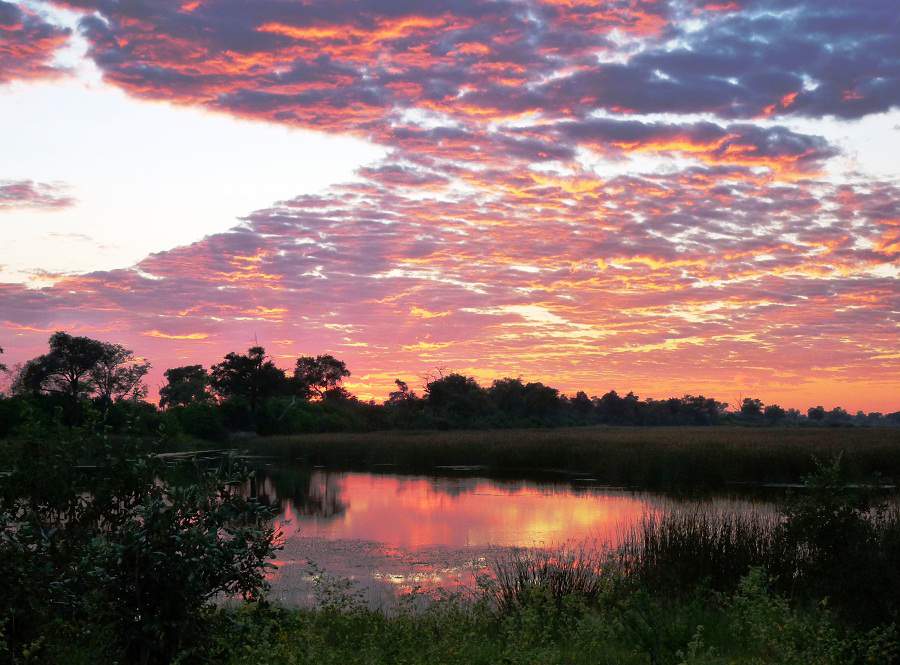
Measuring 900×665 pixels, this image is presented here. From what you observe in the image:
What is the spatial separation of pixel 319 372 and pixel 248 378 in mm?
26728

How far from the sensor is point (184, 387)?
98750mm

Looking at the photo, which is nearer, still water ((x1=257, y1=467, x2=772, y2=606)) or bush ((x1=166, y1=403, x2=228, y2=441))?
still water ((x1=257, y1=467, x2=772, y2=606))

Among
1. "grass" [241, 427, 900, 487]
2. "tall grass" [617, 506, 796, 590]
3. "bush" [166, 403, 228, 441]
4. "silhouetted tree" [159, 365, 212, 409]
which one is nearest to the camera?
"tall grass" [617, 506, 796, 590]

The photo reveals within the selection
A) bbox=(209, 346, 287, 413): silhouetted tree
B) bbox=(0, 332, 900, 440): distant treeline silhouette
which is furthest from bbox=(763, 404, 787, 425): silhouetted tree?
bbox=(209, 346, 287, 413): silhouetted tree

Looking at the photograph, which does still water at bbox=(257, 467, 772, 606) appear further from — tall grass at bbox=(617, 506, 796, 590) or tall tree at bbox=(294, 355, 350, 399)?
tall tree at bbox=(294, 355, 350, 399)

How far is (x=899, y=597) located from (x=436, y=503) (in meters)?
21.3

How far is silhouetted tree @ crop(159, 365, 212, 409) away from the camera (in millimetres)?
91250

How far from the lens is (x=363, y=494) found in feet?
106

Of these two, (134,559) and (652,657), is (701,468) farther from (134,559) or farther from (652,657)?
(134,559)

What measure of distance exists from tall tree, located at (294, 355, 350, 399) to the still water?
3013 inches

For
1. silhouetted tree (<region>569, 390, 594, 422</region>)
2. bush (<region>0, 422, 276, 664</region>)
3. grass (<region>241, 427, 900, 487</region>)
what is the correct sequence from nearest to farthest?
bush (<region>0, 422, 276, 664</region>)
grass (<region>241, 427, 900, 487</region>)
silhouetted tree (<region>569, 390, 594, 422</region>)

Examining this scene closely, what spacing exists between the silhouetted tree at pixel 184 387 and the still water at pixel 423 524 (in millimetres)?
55447

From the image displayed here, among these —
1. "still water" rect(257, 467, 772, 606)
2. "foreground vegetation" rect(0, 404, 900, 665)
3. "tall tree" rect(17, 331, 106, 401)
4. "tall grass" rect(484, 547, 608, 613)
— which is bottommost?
"still water" rect(257, 467, 772, 606)

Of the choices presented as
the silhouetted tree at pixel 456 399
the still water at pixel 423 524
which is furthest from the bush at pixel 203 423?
the still water at pixel 423 524
